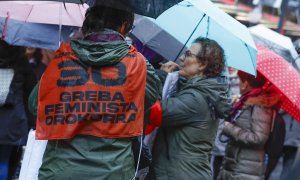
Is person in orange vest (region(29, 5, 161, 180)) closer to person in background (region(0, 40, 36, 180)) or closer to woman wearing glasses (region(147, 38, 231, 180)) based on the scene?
woman wearing glasses (region(147, 38, 231, 180))

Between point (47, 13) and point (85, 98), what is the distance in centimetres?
242

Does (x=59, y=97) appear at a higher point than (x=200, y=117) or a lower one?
higher

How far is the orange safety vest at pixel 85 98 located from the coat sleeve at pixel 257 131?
88.3 inches

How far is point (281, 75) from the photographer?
5.07 m

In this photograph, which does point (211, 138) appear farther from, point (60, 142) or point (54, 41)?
point (54, 41)

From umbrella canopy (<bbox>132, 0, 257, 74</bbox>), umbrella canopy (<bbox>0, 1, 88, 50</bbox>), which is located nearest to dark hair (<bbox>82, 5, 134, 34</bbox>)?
umbrella canopy (<bbox>132, 0, 257, 74</bbox>)

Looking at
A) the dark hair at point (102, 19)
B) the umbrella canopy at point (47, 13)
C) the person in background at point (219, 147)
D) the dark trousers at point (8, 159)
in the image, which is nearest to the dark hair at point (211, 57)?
the dark hair at point (102, 19)

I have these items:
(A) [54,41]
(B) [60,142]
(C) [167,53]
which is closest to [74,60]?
(B) [60,142]

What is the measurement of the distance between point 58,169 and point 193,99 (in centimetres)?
124

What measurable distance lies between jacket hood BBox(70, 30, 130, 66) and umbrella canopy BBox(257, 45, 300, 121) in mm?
2135

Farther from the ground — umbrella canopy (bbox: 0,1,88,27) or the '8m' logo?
the '8m' logo

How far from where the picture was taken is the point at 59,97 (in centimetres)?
320

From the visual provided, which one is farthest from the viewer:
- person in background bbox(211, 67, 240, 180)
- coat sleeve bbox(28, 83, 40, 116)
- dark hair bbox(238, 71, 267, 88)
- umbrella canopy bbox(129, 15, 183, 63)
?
person in background bbox(211, 67, 240, 180)

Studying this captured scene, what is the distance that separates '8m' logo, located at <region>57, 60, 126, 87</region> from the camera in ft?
10.5
